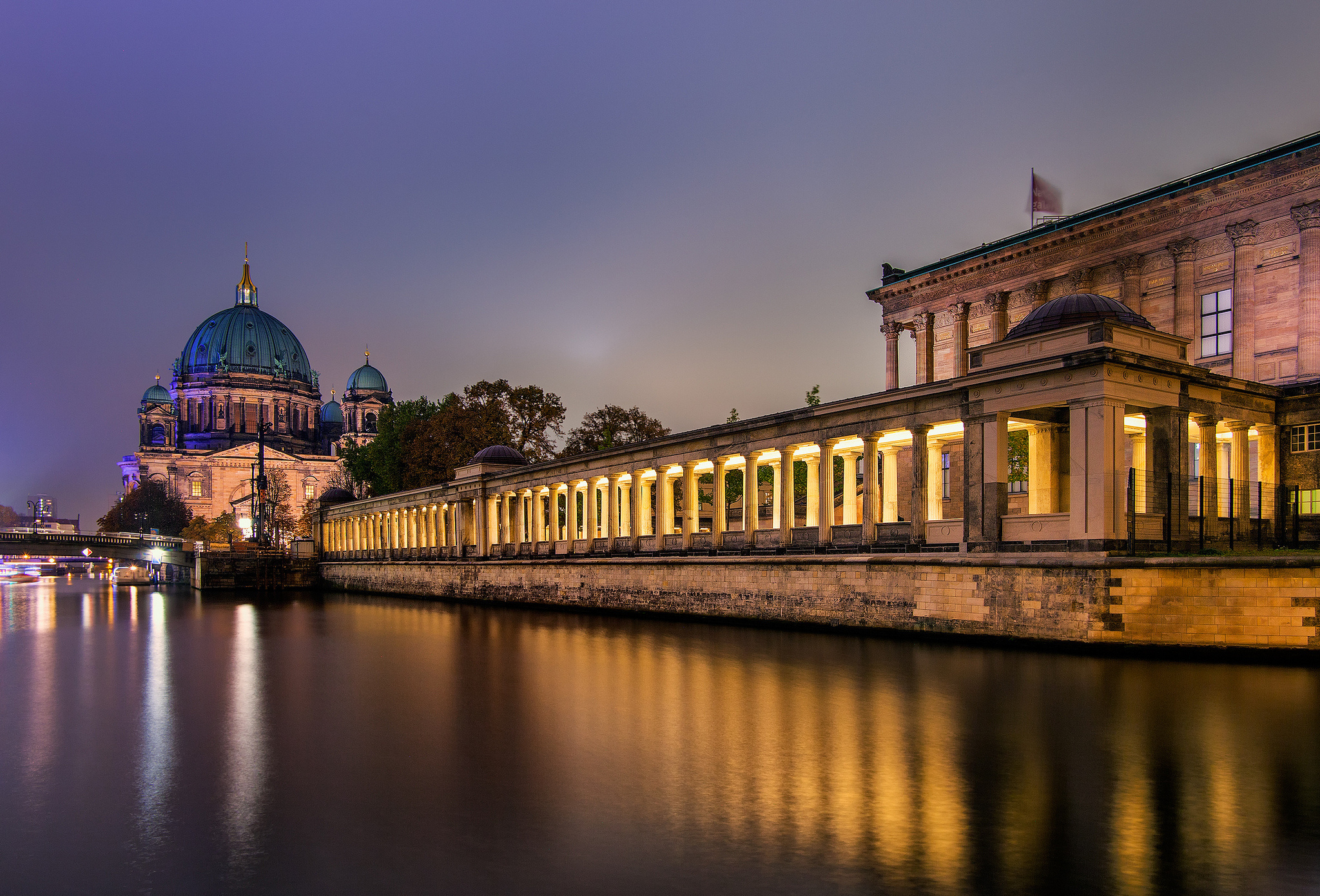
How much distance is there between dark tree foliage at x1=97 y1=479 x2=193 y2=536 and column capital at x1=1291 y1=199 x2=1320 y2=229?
148 metres

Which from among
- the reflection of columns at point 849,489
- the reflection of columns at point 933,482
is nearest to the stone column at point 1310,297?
the reflection of columns at point 933,482

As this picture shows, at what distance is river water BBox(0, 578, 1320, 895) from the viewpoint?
25.2 ft

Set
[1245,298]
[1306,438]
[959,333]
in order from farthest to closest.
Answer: [959,333], [1245,298], [1306,438]

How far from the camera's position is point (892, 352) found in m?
48.7

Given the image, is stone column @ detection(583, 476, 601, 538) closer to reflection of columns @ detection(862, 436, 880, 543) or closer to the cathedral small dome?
the cathedral small dome

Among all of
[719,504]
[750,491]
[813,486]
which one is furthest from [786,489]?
[813,486]

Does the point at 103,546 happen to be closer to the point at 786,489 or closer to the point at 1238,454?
the point at 786,489

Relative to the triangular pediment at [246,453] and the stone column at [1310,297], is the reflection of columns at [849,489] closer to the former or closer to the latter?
the stone column at [1310,297]

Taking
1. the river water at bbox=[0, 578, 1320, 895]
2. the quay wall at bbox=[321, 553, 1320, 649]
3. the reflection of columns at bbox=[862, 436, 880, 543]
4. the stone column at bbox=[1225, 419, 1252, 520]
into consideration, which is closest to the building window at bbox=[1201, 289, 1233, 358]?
the stone column at bbox=[1225, 419, 1252, 520]

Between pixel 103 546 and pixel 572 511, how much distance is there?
74.2m

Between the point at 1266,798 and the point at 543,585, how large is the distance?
1587 inches

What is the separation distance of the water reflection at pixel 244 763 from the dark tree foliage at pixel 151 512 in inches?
5431

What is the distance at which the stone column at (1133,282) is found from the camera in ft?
122

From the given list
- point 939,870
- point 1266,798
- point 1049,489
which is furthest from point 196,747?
point 1049,489
